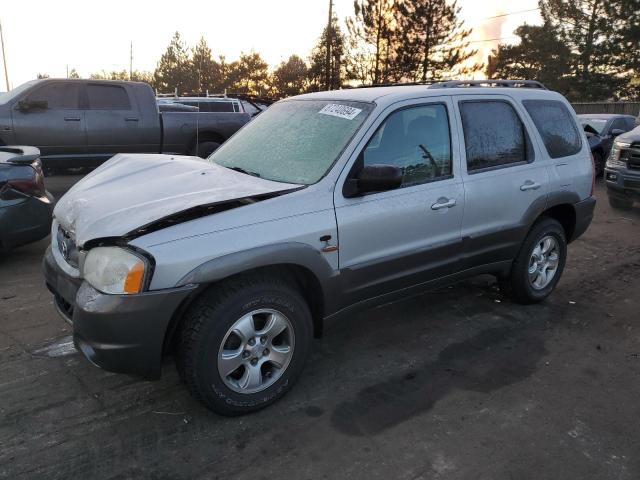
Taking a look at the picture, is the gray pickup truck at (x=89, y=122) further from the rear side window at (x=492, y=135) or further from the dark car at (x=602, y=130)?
the dark car at (x=602, y=130)

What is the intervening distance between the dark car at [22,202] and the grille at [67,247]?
6.88 ft

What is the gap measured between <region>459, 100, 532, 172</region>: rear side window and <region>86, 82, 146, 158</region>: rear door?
7314 mm

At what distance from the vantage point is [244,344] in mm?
2857

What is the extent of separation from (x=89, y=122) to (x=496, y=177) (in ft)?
25.1

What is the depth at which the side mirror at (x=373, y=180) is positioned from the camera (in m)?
3.04

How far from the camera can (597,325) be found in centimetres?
430

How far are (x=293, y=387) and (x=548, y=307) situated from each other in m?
2.61

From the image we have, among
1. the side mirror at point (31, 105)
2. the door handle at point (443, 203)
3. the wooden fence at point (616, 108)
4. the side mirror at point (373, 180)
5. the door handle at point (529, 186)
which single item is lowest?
the door handle at point (443, 203)

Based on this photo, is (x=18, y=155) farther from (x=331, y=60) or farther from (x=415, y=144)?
(x=331, y=60)

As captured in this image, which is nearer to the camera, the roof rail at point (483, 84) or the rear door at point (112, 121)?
the roof rail at point (483, 84)

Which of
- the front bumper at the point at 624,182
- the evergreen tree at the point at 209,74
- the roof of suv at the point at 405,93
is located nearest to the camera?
the roof of suv at the point at 405,93

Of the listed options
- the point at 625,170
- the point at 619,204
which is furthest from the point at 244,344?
the point at 619,204

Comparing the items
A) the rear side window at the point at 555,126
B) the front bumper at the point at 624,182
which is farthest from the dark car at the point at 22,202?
the front bumper at the point at 624,182

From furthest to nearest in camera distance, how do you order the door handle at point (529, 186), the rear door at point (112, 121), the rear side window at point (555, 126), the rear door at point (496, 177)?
the rear door at point (112, 121)
the rear side window at point (555, 126)
the door handle at point (529, 186)
the rear door at point (496, 177)
